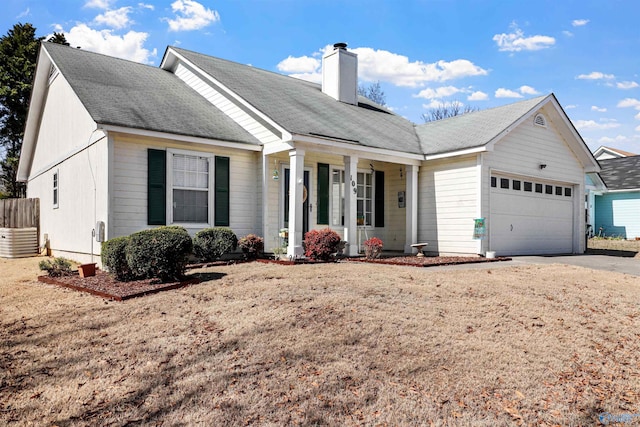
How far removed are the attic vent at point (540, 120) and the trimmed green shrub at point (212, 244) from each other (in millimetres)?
9916

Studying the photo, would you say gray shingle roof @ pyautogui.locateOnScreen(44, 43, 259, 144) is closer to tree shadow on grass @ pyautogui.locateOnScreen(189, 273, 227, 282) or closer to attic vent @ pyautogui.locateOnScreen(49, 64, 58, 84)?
attic vent @ pyautogui.locateOnScreen(49, 64, 58, 84)

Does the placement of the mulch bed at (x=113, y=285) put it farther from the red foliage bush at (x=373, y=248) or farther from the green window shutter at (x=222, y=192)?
the red foliage bush at (x=373, y=248)

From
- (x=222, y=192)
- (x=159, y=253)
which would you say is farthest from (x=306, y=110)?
(x=159, y=253)

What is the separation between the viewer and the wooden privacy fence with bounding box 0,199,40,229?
1714 centimetres

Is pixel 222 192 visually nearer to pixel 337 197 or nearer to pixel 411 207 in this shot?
pixel 337 197

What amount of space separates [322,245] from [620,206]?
20.7m

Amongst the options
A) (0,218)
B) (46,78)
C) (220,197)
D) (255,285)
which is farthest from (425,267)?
(0,218)

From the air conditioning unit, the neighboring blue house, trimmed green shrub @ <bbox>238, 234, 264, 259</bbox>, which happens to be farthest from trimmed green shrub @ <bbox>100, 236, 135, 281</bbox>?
the neighboring blue house

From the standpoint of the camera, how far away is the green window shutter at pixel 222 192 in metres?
11.5

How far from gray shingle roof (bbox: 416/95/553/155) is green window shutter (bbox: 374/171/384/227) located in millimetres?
1741

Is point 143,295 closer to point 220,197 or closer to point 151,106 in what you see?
point 220,197

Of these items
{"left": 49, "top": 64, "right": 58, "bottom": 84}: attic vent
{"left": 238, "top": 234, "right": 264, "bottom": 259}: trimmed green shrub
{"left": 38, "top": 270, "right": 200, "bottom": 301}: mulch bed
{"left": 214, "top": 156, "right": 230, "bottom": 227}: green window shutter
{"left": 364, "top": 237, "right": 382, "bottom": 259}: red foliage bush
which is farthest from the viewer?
{"left": 49, "top": 64, "right": 58, "bottom": 84}: attic vent

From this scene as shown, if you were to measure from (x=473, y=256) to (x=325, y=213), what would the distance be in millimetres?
4214

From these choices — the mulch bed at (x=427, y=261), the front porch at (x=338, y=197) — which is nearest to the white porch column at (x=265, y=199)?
the front porch at (x=338, y=197)
